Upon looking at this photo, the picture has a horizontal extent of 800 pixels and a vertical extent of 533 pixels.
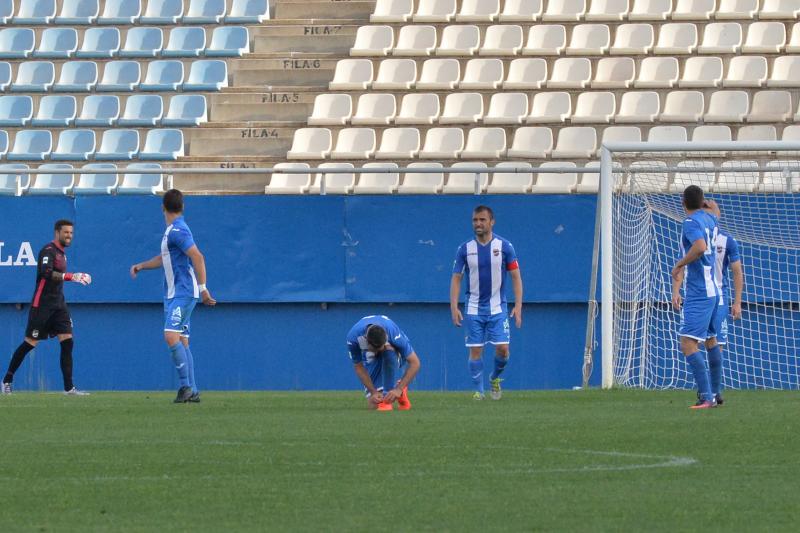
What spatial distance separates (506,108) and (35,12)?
9125 mm

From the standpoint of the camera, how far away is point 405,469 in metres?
8.05

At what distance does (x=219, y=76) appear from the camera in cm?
2480

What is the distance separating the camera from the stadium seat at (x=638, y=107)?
21984mm

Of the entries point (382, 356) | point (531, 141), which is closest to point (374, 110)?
point (531, 141)

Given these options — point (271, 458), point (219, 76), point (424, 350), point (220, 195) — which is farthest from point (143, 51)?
point (271, 458)

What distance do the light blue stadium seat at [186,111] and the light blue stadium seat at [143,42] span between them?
1430mm

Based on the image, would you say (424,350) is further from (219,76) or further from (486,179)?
(219,76)

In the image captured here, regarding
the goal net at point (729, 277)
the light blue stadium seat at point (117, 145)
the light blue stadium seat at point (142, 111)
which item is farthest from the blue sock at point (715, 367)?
the light blue stadium seat at point (142, 111)

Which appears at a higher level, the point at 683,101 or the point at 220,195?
the point at 683,101

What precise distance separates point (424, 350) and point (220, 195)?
131 inches

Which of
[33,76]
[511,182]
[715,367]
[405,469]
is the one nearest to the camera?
[405,469]

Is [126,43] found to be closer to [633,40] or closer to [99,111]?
[99,111]

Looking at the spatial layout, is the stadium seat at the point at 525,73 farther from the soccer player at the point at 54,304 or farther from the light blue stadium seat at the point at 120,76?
the soccer player at the point at 54,304

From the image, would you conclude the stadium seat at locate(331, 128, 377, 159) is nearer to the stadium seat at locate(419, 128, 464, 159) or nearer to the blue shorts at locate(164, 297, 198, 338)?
the stadium seat at locate(419, 128, 464, 159)
